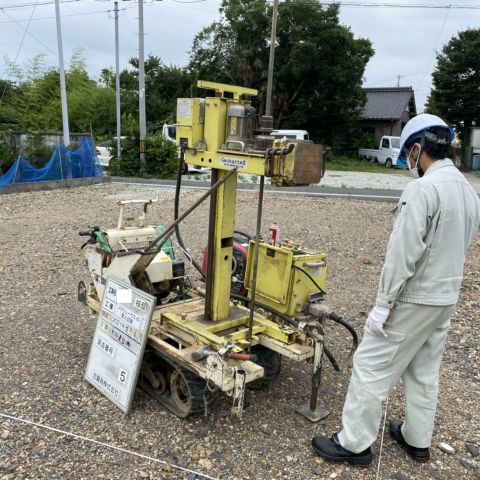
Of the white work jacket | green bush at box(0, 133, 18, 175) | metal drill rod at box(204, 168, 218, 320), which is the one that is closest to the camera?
the white work jacket

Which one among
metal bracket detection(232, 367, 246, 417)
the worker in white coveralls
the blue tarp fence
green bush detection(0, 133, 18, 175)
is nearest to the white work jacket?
the worker in white coveralls

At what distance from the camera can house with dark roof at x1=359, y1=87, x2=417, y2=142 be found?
29.6 meters

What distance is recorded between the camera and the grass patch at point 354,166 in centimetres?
2258

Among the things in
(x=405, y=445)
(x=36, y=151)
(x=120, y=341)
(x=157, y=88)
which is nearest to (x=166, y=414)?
(x=120, y=341)

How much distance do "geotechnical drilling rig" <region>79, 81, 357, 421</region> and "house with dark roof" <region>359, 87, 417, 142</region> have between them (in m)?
27.7

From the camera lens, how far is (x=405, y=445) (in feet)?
9.00

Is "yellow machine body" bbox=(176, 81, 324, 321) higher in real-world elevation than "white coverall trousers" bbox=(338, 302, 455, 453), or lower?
higher

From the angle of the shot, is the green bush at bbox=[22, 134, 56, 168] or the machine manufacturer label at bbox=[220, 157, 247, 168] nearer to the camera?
the machine manufacturer label at bbox=[220, 157, 247, 168]

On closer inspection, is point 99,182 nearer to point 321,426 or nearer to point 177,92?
point 321,426

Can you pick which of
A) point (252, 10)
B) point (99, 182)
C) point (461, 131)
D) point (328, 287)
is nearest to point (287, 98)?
point (252, 10)

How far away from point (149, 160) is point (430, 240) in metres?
13.9

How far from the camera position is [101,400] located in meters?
3.09

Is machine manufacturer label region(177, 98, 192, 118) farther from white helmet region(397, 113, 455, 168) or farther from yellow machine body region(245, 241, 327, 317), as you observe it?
white helmet region(397, 113, 455, 168)

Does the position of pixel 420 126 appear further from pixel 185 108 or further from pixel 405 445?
pixel 405 445
